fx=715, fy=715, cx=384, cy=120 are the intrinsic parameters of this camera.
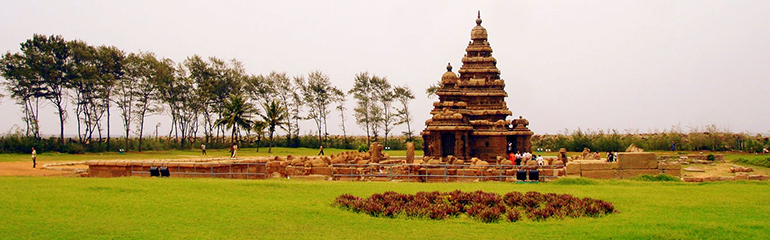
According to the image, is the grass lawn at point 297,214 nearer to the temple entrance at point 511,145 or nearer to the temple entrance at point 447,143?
the temple entrance at point 447,143

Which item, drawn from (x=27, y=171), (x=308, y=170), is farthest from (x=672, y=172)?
(x=27, y=171)

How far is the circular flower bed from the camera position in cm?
1490

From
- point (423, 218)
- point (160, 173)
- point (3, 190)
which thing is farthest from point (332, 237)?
point (160, 173)

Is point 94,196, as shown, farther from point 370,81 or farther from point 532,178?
point 370,81

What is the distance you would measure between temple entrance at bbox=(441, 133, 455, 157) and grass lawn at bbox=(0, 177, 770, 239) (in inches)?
749

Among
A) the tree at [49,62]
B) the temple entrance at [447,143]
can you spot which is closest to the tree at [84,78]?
the tree at [49,62]

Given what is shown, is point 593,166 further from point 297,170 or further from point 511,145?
point 511,145

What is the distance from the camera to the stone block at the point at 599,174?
25031mm

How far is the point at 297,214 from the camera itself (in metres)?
15.2

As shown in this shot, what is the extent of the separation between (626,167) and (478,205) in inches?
486

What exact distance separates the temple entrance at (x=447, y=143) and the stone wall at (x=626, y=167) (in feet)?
45.1

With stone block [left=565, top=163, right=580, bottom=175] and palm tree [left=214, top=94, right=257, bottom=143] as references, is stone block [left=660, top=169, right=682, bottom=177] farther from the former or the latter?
palm tree [left=214, top=94, right=257, bottom=143]

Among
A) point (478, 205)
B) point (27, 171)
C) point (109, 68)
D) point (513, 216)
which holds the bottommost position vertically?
point (513, 216)

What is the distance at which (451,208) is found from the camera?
15.2 metres
